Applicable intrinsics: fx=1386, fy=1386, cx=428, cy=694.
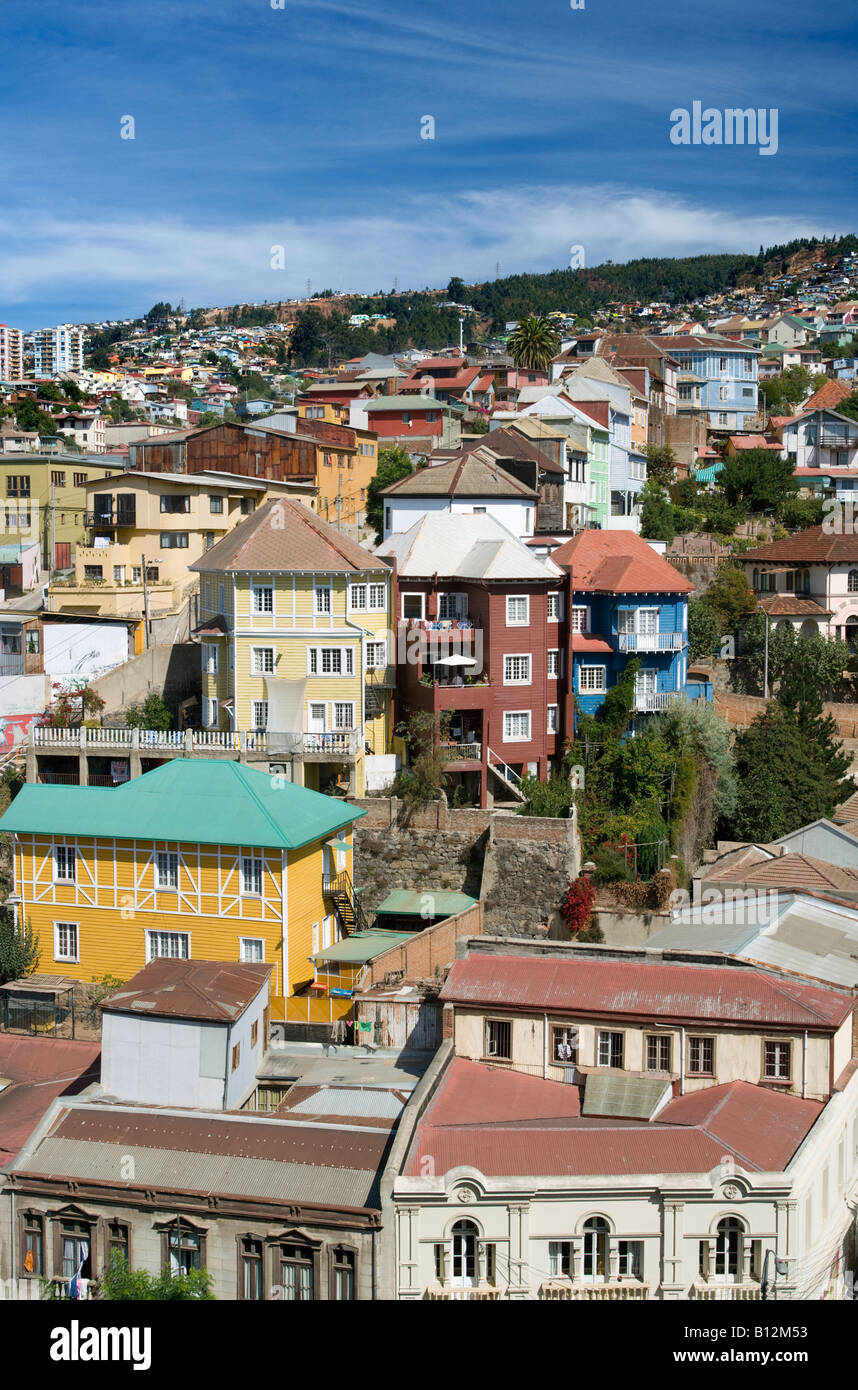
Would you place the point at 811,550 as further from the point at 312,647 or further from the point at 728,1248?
the point at 728,1248

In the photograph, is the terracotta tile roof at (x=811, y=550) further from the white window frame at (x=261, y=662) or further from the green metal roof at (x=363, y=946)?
the green metal roof at (x=363, y=946)

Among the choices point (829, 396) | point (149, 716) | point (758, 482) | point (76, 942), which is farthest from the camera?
point (829, 396)

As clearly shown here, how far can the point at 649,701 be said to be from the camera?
142ft

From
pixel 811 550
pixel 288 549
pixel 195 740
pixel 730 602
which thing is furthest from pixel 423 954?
pixel 811 550

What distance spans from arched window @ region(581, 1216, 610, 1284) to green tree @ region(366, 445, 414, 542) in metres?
42.2

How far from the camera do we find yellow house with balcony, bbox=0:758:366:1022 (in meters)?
34.2

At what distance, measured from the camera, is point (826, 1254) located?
78.0 feet

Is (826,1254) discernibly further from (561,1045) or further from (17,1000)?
(17,1000)

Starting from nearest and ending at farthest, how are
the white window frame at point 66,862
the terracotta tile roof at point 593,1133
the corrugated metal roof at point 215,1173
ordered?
the terracotta tile roof at point 593,1133
the corrugated metal roof at point 215,1173
the white window frame at point 66,862

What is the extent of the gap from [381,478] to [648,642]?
2410cm

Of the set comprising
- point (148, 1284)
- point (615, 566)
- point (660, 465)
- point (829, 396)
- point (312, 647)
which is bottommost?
point (148, 1284)

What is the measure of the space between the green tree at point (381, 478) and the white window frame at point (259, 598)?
2223cm

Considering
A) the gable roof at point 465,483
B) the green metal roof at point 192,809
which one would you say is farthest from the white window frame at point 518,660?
the gable roof at point 465,483

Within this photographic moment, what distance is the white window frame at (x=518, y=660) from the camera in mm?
39875
